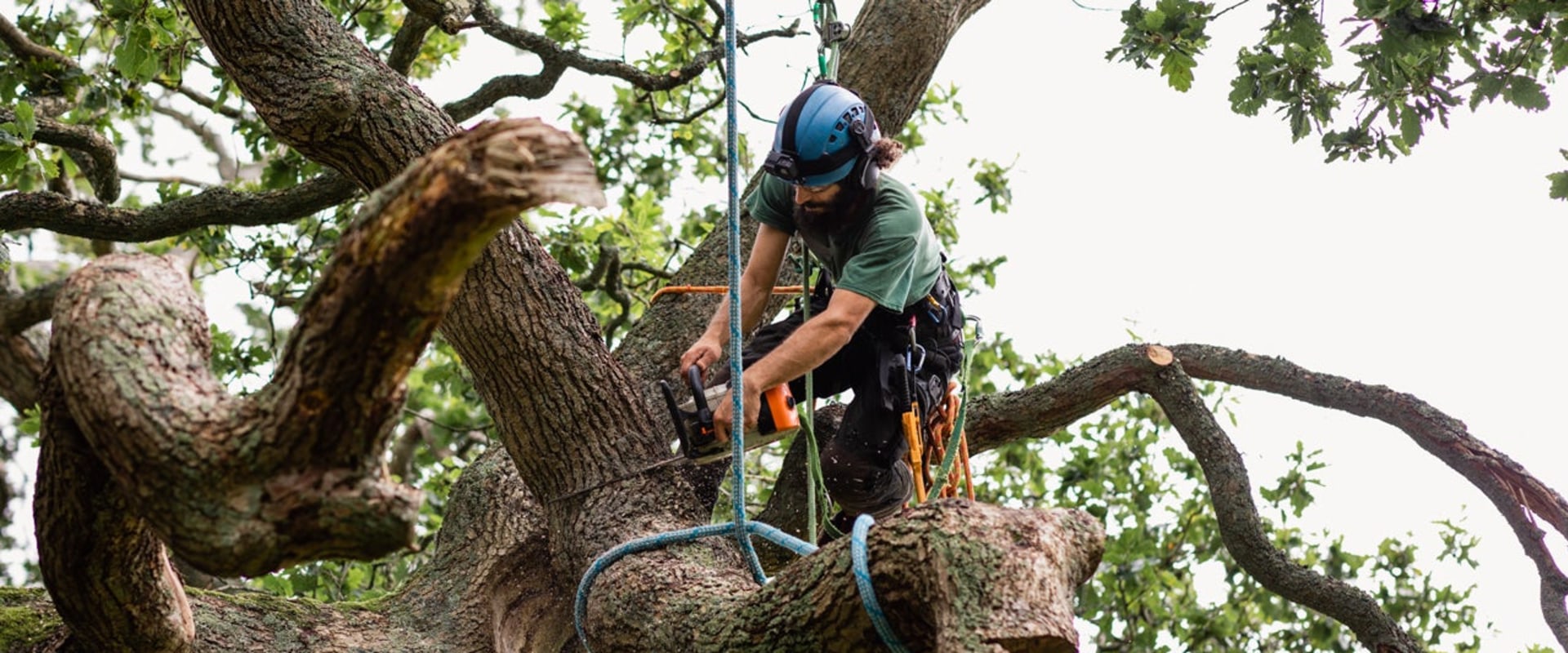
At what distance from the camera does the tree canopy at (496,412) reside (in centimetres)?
224

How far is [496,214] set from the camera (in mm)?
2049

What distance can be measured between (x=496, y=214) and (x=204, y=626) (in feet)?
7.06

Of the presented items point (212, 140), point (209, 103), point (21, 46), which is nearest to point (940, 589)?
point (21, 46)

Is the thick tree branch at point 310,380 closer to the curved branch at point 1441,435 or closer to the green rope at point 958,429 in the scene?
the green rope at point 958,429

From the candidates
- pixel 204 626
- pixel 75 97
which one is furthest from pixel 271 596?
pixel 75 97

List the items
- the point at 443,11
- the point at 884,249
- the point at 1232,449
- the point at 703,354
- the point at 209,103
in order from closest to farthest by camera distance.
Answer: the point at 884,249 < the point at 703,354 < the point at 1232,449 < the point at 443,11 < the point at 209,103

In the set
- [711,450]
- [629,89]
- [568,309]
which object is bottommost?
[711,450]

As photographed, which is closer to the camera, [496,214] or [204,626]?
[496,214]

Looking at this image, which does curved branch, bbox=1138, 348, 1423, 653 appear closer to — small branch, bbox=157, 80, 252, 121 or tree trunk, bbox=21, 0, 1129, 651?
tree trunk, bbox=21, 0, 1129, 651

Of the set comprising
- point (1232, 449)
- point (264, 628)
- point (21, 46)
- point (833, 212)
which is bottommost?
Answer: point (264, 628)

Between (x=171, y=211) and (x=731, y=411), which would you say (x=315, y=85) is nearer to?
(x=731, y=411)

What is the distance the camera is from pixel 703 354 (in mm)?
4199

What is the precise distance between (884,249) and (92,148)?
2.97 m

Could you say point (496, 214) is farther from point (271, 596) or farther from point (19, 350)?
point (19, 350)
